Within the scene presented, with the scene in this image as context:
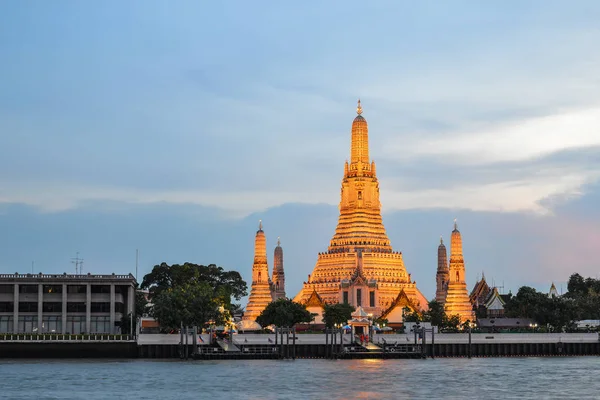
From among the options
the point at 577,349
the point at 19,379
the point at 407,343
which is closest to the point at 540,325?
the point at 577,349

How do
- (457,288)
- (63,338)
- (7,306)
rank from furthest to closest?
(457,288) < (7,306) < (63,338)

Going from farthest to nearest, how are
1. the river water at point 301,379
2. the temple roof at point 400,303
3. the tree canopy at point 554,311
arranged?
1. the temple roof at point 400,303
2. the tree canopy at point 554,311
3. the river water at point 301,379

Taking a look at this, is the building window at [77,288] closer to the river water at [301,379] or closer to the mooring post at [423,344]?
the river water at [301,379]

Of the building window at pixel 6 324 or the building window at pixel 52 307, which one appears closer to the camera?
the building window at pixel 6 324

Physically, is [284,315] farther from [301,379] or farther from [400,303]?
[301,379]

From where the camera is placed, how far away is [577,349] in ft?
492

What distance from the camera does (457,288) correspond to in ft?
639

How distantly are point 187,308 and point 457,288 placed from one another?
63358 mm

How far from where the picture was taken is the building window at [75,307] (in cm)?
15750

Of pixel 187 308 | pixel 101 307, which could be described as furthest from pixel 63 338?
pixel 101 307

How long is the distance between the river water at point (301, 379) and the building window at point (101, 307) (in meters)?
21.0

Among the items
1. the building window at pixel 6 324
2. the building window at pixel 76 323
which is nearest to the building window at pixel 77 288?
the building window at pixel 76 323

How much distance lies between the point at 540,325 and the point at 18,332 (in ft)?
237

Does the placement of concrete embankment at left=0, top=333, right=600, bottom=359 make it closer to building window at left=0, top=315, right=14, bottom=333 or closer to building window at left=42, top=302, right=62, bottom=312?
building window at left=0, top=315, right=14, bottom=333
